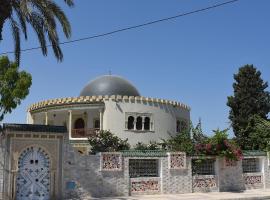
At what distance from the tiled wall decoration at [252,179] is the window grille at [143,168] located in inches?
206

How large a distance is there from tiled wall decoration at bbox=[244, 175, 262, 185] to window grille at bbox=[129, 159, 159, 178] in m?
5.24

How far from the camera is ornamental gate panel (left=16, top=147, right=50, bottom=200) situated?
51.6ft

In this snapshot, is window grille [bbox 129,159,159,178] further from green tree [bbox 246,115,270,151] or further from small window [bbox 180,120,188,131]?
small window [bbox 180,120,188,131]

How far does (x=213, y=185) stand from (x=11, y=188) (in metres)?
9.38

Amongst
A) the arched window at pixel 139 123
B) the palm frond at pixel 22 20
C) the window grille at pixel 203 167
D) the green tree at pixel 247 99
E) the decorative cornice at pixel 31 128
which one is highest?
the palm frond at pixel 22 20

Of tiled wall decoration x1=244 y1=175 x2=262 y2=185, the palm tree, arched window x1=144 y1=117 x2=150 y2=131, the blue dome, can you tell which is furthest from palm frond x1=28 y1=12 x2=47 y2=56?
the blue dome

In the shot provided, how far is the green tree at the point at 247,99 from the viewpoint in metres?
29.1

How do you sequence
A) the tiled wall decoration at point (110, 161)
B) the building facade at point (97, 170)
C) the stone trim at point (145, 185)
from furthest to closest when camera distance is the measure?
the stone trim at point (145, 185)
the tiled wall decoration at point (110, 161)
the building facade at point (97, 170)

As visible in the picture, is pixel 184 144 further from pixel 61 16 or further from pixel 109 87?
pixel 109 87

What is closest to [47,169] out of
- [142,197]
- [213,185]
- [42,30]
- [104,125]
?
[142,197]

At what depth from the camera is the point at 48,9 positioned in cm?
1642

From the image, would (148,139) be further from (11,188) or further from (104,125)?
(11,188)

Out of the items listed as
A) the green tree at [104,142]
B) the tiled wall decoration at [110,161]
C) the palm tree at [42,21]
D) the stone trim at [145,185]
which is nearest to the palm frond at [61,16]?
the palm tree at [42,21]

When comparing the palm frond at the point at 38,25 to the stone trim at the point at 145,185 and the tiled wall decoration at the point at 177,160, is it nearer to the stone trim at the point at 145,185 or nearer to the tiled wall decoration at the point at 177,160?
the stone trim at the point at 145,185
